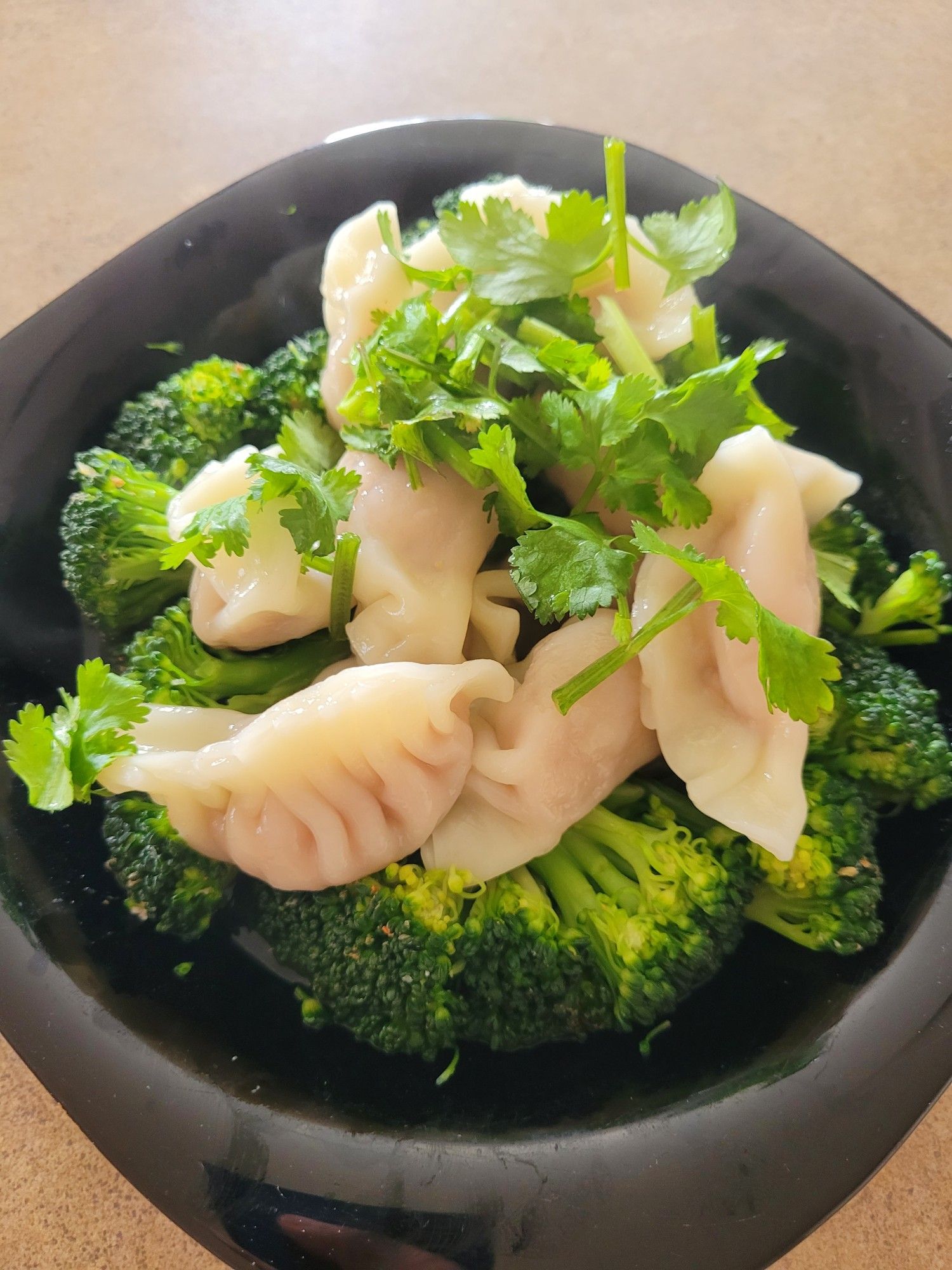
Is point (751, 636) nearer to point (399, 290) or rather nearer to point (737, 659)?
point (737, 659)

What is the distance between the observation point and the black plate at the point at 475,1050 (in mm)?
855

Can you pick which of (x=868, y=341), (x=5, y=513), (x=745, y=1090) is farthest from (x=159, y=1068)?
(x=868, y=341)

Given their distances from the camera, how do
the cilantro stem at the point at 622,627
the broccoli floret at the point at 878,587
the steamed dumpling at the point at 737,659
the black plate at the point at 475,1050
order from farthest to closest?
1. the broccoli floret at the point at 878,587
2. the steamed dumpling at the point at 737,659
3. the cilantro stem at the point at 622,627
4. the black plate at the point at 475,1050

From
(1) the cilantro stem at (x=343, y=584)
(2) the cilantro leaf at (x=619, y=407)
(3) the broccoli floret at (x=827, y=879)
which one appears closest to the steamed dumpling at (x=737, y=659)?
(3) the broccoli floret at (x=827, y=879)

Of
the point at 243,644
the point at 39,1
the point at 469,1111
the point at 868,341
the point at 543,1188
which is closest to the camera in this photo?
the point at 543,1188

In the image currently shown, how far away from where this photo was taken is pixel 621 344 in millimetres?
1160

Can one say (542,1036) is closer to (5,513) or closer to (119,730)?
(119,730)

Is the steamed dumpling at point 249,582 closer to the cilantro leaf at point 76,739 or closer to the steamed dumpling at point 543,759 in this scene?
the cilantro leaf at point 76,739

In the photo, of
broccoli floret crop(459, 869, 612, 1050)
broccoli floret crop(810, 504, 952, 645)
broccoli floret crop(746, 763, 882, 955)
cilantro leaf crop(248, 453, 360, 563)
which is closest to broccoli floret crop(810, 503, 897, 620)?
broccoli floret crop(810, 504, 952, 645)

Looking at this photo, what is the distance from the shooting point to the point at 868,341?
128 cm

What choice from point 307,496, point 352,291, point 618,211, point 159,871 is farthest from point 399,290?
point 159,871

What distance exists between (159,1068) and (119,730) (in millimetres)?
371

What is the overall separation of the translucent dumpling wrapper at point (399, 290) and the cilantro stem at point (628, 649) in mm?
451

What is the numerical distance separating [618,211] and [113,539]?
0.82 m
